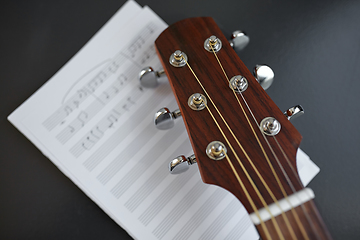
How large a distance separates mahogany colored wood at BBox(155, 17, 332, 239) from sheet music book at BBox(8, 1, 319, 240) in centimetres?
12

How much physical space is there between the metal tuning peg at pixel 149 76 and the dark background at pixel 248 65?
0.63ft

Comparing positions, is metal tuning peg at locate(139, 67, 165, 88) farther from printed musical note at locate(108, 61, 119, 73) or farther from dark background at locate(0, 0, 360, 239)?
dark background at locate(0, 0, 360, 239)

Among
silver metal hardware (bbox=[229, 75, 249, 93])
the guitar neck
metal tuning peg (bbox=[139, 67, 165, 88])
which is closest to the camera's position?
the guitar neck

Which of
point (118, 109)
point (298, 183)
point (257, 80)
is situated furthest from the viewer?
point (118, 109)

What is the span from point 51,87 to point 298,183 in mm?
564

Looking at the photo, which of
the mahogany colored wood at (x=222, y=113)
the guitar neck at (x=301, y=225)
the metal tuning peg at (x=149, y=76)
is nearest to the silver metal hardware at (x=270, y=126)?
the mahogany colored wood at (x=222, y=113)

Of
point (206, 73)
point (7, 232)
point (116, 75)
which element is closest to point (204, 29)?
point (206, 73)

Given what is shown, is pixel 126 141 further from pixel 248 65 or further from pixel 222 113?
pixel 248 65

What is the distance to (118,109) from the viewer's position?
2.15ft

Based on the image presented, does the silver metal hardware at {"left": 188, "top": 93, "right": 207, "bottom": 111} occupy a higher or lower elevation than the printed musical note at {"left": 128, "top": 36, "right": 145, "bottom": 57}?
lower

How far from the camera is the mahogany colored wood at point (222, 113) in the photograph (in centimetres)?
46

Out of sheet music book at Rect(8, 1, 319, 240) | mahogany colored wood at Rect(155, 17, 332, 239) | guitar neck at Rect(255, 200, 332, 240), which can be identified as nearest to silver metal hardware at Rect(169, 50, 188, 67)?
mahogany colored wood at Rect(155, 17, 332, 239)

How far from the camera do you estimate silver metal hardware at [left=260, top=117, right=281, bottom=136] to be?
48 centimetres

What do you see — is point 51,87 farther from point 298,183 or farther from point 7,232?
point 298,183
